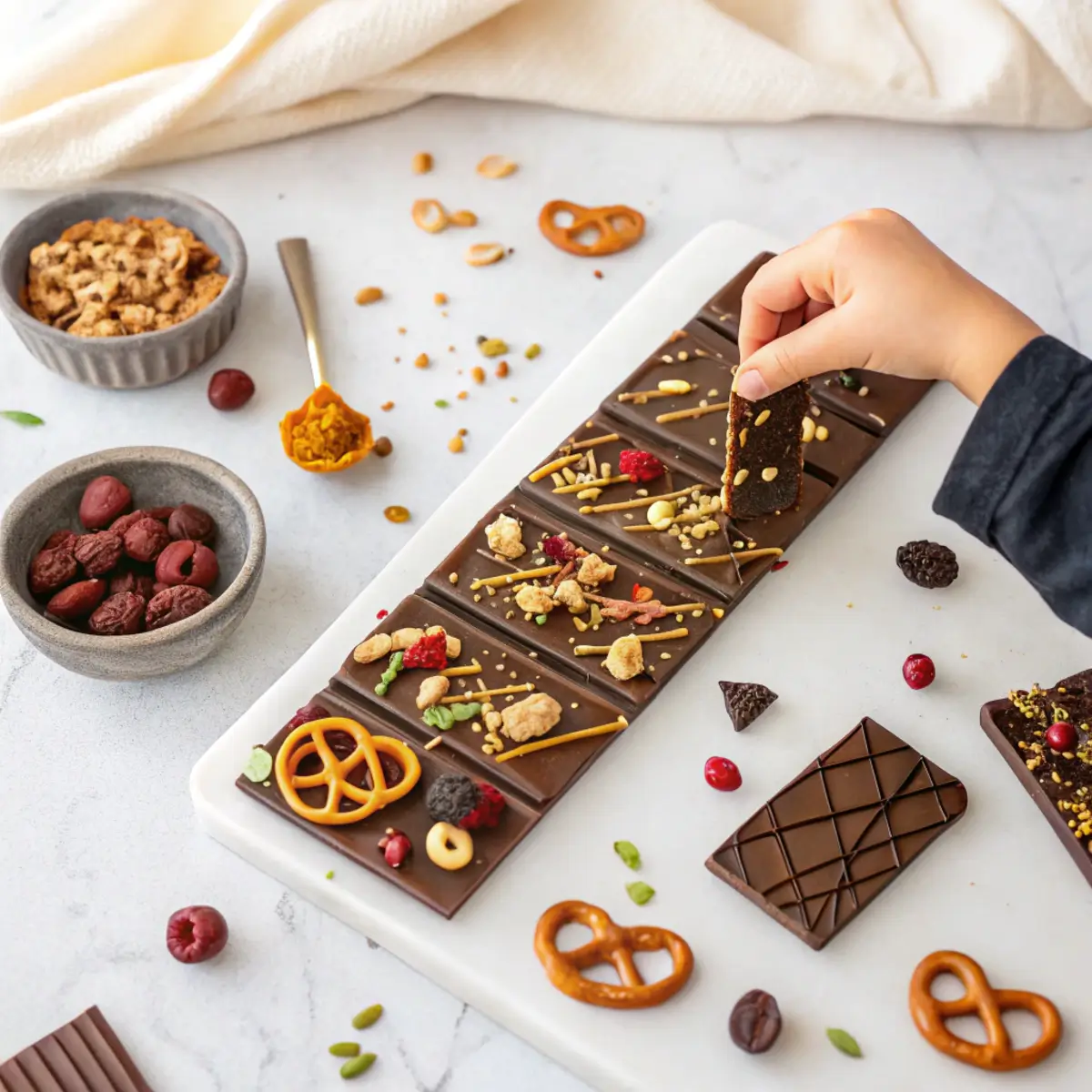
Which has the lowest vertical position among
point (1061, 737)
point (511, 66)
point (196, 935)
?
point (196, 935)

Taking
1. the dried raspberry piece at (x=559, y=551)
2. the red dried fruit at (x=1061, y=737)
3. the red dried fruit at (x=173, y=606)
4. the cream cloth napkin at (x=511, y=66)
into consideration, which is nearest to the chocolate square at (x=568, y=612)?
the dried raspberry piece at (x=559, y=551)

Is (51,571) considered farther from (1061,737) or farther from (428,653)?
(1061,737)

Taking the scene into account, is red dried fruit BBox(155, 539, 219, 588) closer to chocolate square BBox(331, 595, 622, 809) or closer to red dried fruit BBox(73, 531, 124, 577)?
red dried fruit BBox(73, 531, 124, 577)

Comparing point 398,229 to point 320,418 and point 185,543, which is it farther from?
point 185,543

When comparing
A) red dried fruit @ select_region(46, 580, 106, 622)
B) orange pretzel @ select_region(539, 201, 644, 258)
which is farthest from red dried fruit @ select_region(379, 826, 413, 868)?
orange pretzel @ select_region(539, 201, 644, 258)

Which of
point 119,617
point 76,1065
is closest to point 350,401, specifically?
point 119,617

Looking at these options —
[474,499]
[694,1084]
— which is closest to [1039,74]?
[474,499]

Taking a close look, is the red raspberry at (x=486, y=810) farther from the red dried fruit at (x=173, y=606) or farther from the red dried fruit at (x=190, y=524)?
the red dried fruit at (x=190, y=524)
